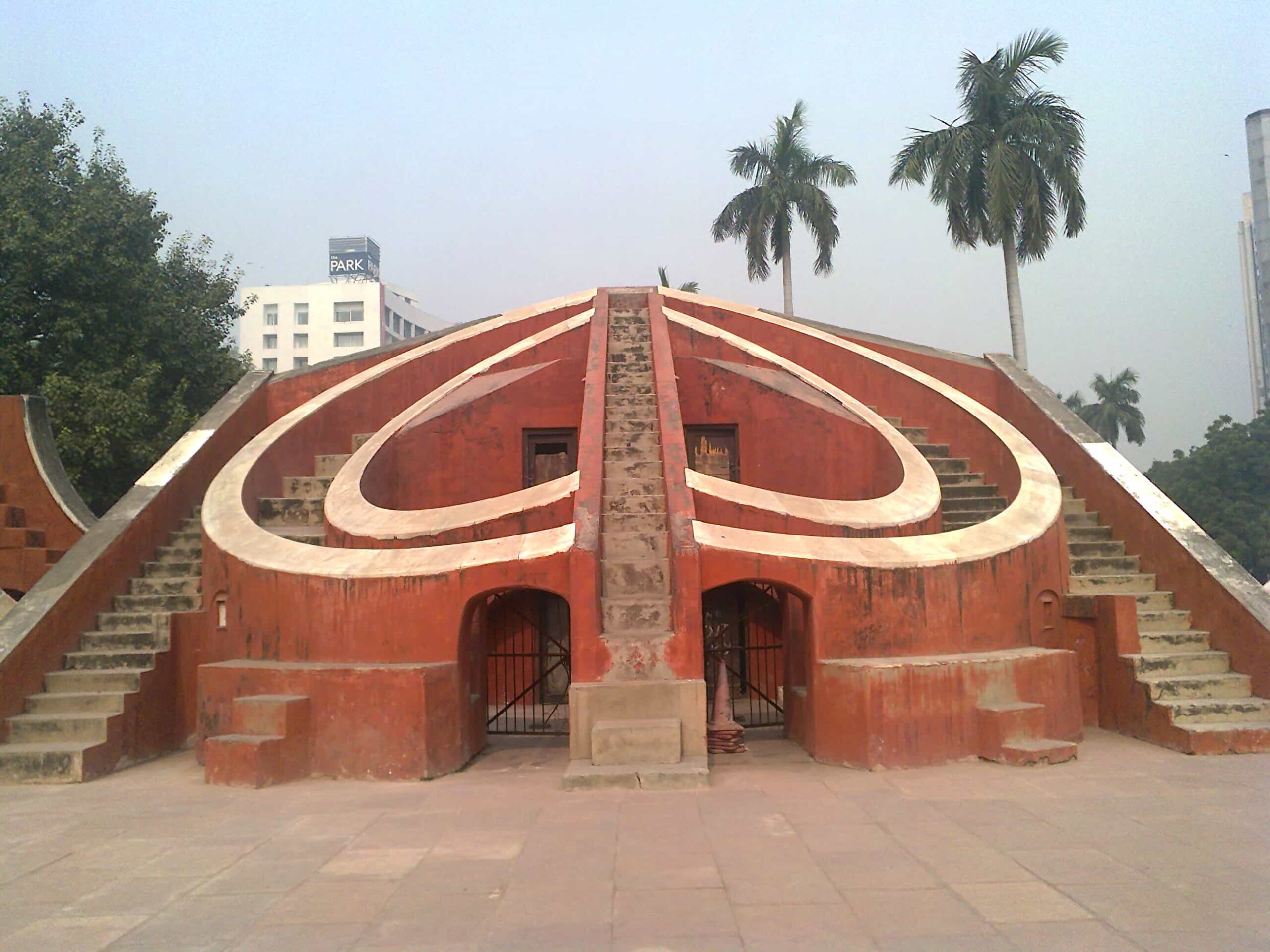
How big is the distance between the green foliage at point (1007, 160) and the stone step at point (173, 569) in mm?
11914

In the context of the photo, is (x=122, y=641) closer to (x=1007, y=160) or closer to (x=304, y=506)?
(x=304, y=506)

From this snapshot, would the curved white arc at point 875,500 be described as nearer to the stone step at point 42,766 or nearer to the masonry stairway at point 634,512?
the masonry stairway at point 634,512

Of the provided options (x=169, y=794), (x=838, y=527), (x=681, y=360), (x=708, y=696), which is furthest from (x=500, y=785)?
(x=681, y=360)

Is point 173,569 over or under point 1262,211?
under

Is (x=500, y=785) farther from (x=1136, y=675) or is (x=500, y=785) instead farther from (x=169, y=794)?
(x=1136, y=675)

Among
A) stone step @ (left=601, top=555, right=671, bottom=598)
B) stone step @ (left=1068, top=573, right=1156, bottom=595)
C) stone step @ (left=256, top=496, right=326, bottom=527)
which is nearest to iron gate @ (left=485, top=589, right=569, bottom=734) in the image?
stone step @ (left=256, top=496, right=326, bottom=527)

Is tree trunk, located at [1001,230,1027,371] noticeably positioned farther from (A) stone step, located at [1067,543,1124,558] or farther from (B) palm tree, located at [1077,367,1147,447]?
(B) palm tree, located at [1077,367,1147,447]

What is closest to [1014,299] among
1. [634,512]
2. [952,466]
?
[952,466]

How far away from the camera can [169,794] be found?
5117 mm

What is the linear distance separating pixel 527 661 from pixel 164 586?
2.97m

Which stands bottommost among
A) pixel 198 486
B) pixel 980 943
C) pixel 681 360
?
pixel 980 943

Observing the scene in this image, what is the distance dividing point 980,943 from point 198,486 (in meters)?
7.44

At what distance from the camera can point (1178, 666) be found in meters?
6.20

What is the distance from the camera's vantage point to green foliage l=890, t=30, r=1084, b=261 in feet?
47.1
